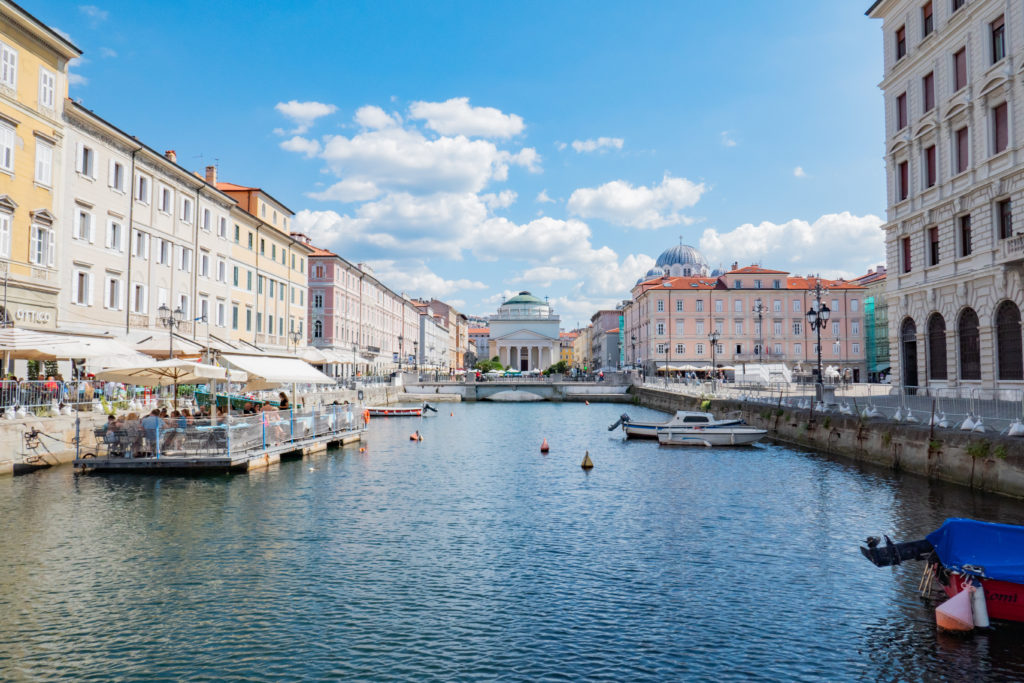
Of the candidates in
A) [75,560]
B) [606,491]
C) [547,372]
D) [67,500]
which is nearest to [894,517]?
[606,491]

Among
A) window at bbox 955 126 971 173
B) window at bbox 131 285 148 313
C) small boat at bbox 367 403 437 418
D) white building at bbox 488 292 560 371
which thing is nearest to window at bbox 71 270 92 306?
window at bbox 131 285 148 313

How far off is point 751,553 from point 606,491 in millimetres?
8368

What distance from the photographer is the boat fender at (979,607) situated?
10.3m

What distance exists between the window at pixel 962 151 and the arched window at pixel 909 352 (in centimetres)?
835

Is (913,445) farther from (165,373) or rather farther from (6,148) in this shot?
(6,148)

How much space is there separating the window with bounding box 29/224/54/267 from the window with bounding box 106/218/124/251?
5.02m

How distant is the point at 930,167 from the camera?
1359 inches

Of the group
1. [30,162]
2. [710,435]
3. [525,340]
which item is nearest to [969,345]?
[710,435]

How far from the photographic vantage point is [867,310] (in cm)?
9644

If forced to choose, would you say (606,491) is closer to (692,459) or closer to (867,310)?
(692,459)

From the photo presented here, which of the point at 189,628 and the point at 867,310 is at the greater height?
the point at 867,310

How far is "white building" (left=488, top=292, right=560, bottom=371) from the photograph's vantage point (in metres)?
172

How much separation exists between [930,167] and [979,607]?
100 feet

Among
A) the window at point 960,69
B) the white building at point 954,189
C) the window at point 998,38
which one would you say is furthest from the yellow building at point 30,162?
the window at point 960,69
